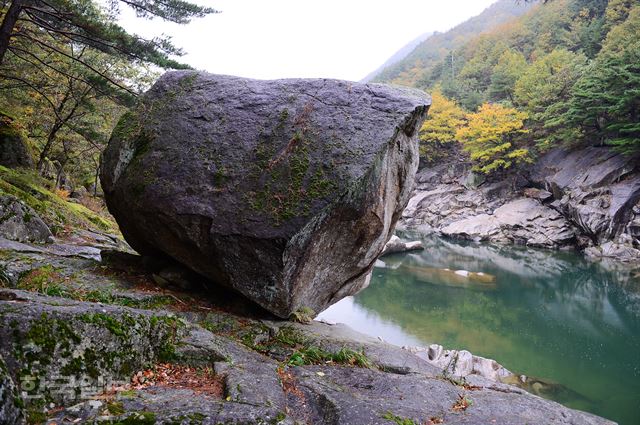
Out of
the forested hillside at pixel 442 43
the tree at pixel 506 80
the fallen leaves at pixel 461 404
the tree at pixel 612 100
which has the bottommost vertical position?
the fallen leaves at pixel 461 404

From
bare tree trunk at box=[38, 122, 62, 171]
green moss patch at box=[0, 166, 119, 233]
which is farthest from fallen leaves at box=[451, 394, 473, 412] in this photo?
bare tree trunk at box=[38, 122, 62, 171]

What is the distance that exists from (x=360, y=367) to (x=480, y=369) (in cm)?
801

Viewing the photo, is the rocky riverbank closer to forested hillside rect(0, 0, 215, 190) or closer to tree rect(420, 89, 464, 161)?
forested hillside rect(0, 0, 215, 190)

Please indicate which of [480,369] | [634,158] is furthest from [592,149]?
[480,369]

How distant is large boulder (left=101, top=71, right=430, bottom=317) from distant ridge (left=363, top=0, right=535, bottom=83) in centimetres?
10102

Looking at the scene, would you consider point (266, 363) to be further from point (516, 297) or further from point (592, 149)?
point (592, 149)

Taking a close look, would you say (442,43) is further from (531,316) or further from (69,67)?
(69,67)

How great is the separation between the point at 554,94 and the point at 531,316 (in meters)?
26.8

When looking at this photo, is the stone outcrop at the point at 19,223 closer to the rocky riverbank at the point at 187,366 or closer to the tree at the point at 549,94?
the rocky riverbank at the point at 187,366

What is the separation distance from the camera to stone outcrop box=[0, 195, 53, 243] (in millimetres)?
7598

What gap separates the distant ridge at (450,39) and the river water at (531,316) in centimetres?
8475

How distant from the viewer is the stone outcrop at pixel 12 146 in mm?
13836

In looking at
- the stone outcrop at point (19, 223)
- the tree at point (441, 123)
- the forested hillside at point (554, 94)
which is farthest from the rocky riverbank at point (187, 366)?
the tree at point (441, 123)

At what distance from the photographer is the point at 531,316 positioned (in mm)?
17641
